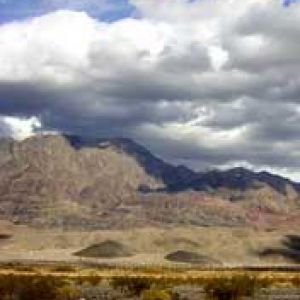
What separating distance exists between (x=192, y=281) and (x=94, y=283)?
13841 mm

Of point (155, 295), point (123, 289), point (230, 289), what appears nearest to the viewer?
point (155, 295)

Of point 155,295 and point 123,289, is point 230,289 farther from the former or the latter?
point 123,289

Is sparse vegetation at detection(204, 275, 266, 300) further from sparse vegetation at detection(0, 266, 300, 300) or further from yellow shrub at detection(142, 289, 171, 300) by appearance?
yellow shrub at detection(142, 289, 171, 300)

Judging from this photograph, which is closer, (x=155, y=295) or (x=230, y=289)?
(x=155, y=295)

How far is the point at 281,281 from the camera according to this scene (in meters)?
112

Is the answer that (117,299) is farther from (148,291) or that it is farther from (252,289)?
(252,289)

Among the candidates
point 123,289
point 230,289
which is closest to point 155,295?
point 230,289

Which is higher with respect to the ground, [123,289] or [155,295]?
[155,295]

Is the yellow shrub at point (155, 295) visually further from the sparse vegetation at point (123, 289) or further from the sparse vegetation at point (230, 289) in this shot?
the sparse vegetation at point (230, 289)

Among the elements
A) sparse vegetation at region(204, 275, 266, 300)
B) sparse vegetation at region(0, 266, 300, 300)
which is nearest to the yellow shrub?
sparse vegetation at region(0, 266, 300, 300)

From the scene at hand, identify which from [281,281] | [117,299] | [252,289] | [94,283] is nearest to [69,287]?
[117,299]

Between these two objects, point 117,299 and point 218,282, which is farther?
point 218,282

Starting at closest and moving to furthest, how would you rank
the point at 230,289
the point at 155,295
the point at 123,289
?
the point at 155,295 → the point at 230,289 → the point at 123,289

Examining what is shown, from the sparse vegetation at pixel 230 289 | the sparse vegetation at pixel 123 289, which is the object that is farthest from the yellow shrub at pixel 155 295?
the sparse vegetation at pixel 230 289
